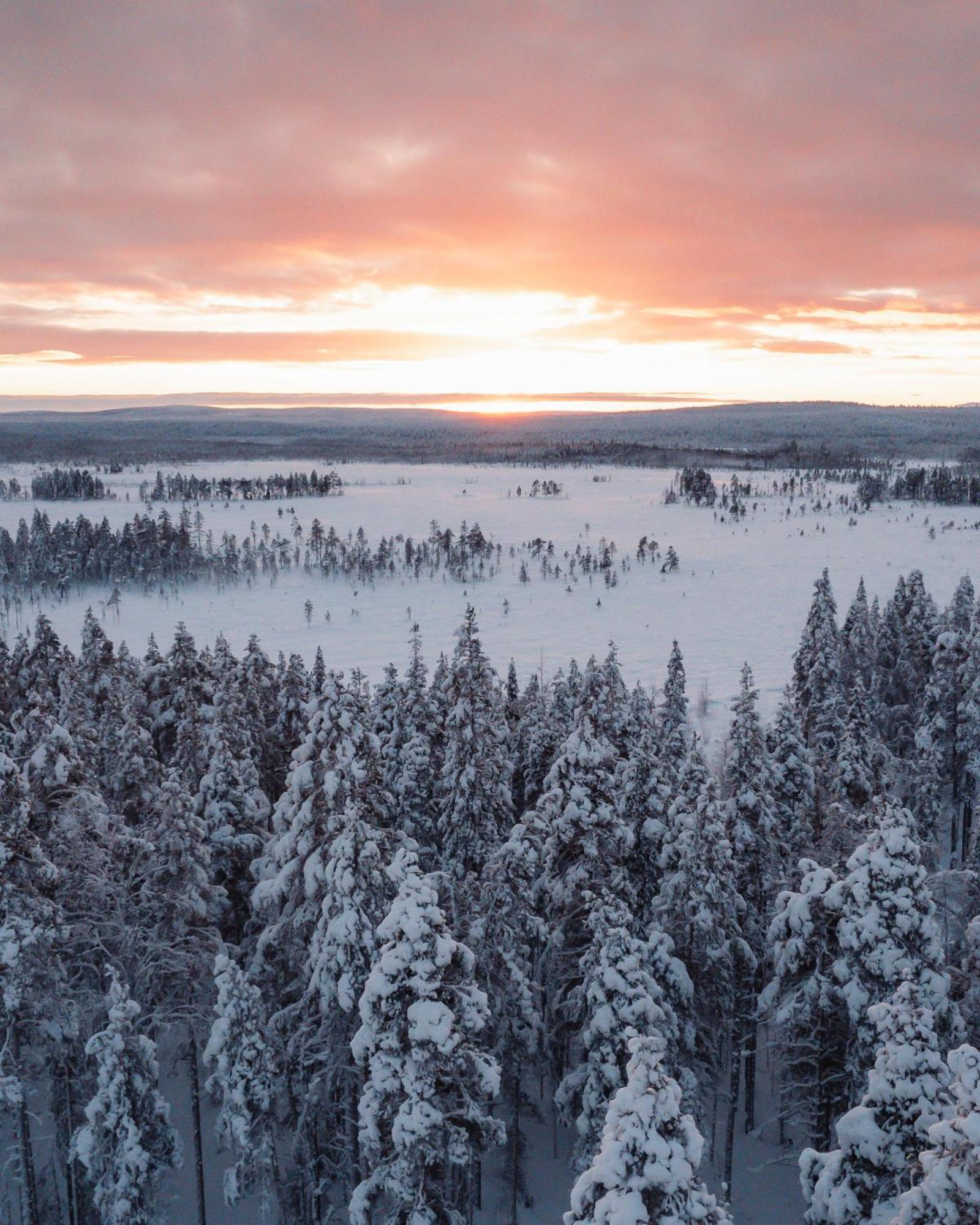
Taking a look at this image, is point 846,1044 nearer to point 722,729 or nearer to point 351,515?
point 722,729

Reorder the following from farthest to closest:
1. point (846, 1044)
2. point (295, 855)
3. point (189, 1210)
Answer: point (189, 1210) → point (295, 855) → point (846, 1044)

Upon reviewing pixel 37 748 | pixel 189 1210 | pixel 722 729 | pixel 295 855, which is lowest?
pixel 189 1210

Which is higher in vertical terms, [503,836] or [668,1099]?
[668,1099]

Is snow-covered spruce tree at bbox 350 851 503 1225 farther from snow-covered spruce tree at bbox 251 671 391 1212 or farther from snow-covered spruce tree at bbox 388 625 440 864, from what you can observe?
snow-covered spruce tree at bbox 388 625 440 864

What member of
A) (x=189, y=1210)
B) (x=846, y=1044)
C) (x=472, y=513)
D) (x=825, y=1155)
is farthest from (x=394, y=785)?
(x=472, y=513)

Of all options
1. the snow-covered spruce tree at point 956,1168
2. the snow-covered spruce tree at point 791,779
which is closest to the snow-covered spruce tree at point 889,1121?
the snow-covered spruce tree at point 956,1168

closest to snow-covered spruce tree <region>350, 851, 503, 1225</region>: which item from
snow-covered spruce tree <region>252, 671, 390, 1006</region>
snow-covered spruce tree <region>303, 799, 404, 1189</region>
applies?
snow-covered spruce tree <region>303, 799, 404, 1189</region>

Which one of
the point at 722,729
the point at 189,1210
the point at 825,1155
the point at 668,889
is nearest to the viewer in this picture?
the point at 825,1155
